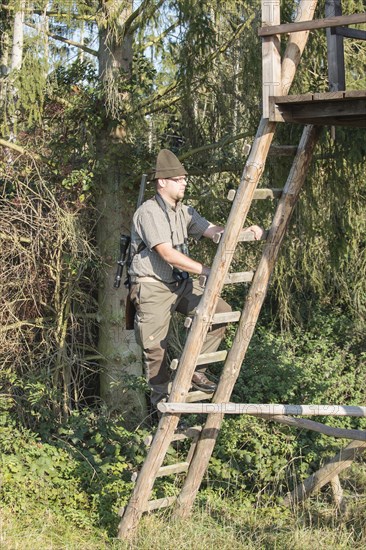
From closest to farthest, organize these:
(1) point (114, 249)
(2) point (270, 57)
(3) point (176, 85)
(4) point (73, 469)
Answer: (2) point (270, 57) < (4) point (73, 469) < (3) point (176, 85) < (1) point (114, 249)

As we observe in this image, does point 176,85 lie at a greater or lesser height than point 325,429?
greater

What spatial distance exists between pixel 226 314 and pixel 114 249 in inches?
152

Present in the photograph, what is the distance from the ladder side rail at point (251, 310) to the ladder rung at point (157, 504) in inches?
2.4

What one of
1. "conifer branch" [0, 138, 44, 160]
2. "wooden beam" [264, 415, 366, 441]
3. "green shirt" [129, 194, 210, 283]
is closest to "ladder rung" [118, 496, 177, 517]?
"wooden beam" [264, 415, 366, 441]

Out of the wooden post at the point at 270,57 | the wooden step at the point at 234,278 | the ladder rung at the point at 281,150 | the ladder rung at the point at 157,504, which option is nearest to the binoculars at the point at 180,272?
the wooden step at the point at 234,278

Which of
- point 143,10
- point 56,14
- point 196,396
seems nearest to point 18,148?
point 56,14

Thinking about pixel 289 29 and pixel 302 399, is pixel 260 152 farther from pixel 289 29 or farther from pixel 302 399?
pixel 302 399

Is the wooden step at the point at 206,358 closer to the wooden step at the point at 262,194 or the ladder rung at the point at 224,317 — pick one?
the ladder rung at the point at 224,317

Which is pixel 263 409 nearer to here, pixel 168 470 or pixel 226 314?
pixel 226 314

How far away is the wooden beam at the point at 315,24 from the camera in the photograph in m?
5.65

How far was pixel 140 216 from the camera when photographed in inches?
259

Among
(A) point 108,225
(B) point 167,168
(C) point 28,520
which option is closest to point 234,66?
(A) point 108,225

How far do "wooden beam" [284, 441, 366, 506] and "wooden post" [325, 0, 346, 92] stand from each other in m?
2.63

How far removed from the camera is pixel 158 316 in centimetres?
673
